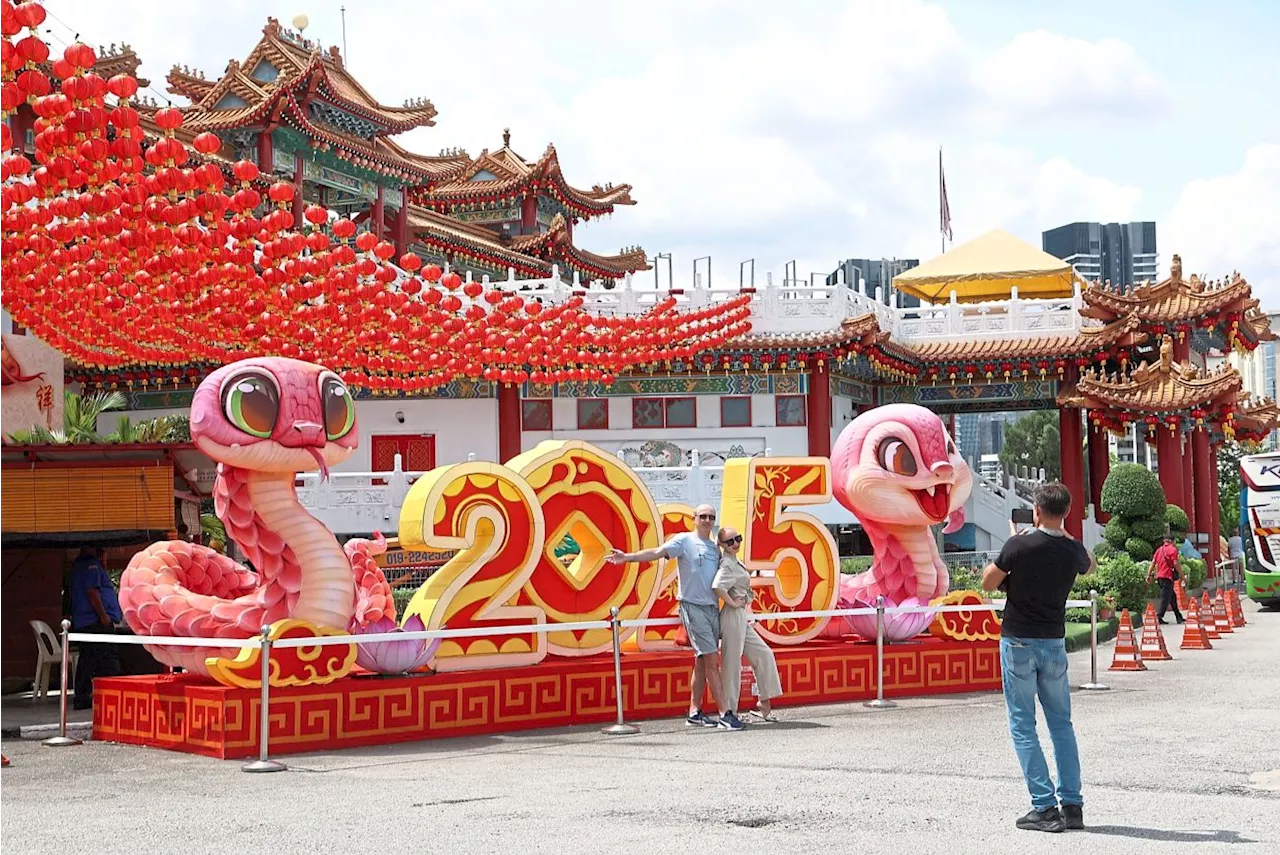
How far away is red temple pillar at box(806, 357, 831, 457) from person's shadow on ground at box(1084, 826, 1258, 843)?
2539cm

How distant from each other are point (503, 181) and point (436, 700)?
33.3 m

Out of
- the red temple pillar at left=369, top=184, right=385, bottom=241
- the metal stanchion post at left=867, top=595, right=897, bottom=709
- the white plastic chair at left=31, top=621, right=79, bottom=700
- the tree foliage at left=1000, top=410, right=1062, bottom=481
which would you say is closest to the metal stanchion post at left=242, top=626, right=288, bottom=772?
the white plastic chair at left=31, top=621, right=79, bottom=700

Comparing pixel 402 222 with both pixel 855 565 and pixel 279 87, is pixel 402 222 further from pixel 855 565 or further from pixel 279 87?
pixel 855 565

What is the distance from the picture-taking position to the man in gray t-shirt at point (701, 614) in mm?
11719

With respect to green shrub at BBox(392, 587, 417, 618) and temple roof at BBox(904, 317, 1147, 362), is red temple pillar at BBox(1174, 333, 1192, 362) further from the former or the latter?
green shrub at BBox(392, 587, 417, 618)

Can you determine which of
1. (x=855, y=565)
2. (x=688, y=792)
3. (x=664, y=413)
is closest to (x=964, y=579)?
(x=855, y=565)

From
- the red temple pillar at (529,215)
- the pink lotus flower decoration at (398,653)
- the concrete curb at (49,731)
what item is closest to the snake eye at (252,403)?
the pink lotus flower decoration at (398,653)

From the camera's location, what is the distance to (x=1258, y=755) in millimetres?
9734

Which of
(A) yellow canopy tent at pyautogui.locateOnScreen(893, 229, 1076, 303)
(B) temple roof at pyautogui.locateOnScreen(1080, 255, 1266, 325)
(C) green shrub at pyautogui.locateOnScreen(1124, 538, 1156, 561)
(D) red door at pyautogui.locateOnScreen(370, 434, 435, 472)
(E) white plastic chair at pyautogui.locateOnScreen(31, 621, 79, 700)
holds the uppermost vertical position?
(A) yellow canopy tent at pyautogui.locateOnScreen(893, 229, 1076, 303)

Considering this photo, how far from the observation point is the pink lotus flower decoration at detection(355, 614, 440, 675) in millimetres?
11352

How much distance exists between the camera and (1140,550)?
2769cm

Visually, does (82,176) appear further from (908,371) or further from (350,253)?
(908,371)

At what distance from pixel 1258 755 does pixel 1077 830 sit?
301cm

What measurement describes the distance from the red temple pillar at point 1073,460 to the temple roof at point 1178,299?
2372 mm
